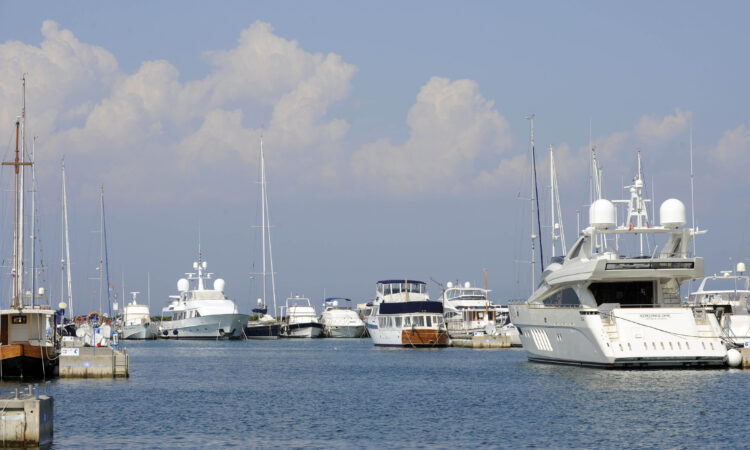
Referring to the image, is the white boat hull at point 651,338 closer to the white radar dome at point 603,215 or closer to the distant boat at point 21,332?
the white radar dome at point 603,215

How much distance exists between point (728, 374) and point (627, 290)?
7961mm

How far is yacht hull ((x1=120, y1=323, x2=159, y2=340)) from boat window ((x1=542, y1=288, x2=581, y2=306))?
8362 cm

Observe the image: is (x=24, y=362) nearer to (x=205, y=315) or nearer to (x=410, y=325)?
(x=410, y=325)

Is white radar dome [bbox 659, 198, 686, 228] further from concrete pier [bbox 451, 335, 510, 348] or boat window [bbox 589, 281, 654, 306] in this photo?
concrete pier [bbox 451, 335, 510, 348]

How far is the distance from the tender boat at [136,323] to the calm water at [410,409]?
72192 millimetres

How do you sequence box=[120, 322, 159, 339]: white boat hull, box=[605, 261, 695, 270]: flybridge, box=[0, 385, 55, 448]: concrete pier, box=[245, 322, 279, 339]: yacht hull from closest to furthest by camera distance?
box=[0, 385, 55, 448]: concrete pier → box=[605, 261, 695, 270]: flybridge → box=[245, 322, 279, 339]: yacht hull → box=[120, 322, 159, 339]: white boat hull

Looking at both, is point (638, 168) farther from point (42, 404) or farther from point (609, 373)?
point (42, 404)

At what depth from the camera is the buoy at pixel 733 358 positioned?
50.2 metres

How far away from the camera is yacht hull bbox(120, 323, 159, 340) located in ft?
429

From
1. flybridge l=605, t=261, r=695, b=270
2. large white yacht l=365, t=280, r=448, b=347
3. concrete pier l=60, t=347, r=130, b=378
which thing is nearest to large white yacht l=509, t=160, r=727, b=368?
flybridge l=605, t=261, r=695, b=270

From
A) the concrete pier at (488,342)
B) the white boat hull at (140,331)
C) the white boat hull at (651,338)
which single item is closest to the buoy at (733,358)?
the white boat hull at (651,338)

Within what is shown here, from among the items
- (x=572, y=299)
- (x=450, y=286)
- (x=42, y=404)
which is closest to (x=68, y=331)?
(x=450, y=286)

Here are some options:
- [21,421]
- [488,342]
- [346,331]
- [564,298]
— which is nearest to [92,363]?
[21,421]

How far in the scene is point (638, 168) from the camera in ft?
185
